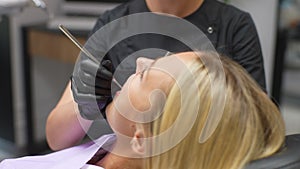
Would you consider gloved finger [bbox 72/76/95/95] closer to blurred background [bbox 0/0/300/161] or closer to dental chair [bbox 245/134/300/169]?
dental chair [bbox 245/134/300/169]

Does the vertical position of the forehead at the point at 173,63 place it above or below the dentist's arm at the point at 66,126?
above

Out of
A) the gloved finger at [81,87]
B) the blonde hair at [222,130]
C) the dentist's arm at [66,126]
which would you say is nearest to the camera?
the blonde hair at [222,130]

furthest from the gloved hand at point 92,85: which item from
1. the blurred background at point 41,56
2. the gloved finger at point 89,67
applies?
the blurred background at point 41,56

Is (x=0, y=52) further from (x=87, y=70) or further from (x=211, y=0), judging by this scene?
(x=87, y=70)

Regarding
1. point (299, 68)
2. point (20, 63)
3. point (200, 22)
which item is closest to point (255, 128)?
point (200, 22)

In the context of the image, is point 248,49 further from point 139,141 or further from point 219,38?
point 139,141

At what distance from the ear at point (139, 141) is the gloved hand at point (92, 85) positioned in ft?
0.34

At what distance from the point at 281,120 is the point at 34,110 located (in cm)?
218

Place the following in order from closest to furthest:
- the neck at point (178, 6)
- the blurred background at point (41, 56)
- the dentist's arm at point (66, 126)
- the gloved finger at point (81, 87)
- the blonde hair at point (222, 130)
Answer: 1. the blonde hair at point (222, 130)
2. the gloved finger at point (81, 87)
3. the dentist's arm at point (66, 126)
4. the neck at point (178, 6)
5. the blurred background at point (41, 56)

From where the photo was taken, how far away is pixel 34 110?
300 centimetres

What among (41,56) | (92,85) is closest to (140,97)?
(92,85)

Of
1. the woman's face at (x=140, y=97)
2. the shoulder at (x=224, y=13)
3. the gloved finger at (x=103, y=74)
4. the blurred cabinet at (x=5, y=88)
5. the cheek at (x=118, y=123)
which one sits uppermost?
the shoulder at (x=224, y=13)

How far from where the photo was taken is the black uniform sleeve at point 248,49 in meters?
1.36

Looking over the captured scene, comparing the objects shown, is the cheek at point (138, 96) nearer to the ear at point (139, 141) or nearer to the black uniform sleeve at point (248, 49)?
the ear at point (139, 141)
